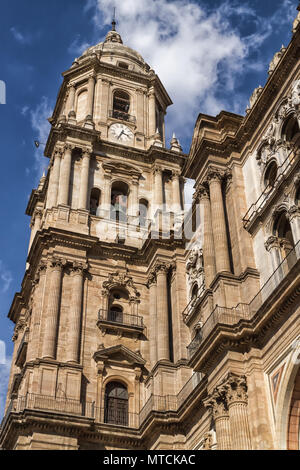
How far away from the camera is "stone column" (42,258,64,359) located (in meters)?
29.2

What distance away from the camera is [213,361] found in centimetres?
2223

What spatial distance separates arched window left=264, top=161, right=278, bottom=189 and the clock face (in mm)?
17856

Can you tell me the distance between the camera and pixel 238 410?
20359 mm

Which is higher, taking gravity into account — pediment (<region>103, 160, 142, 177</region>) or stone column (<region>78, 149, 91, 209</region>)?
pediment (<region>103, 160, 142, 177</region>)

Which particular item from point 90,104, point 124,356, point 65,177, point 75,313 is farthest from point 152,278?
point 90,104

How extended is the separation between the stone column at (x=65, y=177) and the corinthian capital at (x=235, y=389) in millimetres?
17364

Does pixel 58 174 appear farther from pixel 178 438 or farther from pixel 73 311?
pixel 178 438

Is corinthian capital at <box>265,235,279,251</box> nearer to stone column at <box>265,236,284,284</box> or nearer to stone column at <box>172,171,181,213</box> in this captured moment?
stone column at <box>265,236,284,284</box>

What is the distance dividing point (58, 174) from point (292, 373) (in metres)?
21.8

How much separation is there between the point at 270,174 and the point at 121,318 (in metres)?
11.5

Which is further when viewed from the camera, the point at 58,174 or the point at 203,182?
the point at 58,174

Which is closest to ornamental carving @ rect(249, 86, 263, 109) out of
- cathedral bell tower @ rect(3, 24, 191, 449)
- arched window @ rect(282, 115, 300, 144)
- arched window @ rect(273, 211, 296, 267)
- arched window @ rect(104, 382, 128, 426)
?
arched window @ rect(282, 115, 300, 144)

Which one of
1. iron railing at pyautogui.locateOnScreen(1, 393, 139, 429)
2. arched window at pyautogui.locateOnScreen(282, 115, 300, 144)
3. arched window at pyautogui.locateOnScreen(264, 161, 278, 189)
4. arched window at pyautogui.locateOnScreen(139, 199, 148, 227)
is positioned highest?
arched window at pyautogui.locateOnScreen(139, 199, 148, 227)
